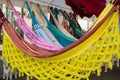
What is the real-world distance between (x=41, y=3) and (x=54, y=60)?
3.69 ft

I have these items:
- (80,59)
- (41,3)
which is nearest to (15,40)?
(80,59)

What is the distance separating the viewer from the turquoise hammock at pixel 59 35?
2004 mm

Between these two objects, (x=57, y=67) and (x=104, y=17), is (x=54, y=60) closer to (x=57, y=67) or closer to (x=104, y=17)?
(x=57, y=67)

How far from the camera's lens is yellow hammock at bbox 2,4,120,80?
1049mm

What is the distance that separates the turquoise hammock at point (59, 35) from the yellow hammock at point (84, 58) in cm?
59

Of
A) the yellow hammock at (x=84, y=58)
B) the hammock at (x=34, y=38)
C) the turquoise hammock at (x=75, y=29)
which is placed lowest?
the yellow hammock at (x=84, y=58)

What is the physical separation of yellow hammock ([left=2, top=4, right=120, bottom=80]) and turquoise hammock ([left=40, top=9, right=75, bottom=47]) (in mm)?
590

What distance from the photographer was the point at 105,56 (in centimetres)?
106

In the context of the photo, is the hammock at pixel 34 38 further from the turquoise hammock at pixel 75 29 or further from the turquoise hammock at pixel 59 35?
the turquoise hammock at pixel 75 29

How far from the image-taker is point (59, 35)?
208 centimetres

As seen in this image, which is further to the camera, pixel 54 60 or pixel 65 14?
pixel 65 14

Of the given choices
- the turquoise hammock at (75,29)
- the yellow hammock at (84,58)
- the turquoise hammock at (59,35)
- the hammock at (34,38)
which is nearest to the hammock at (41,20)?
the turquoise hammock at (59,35)

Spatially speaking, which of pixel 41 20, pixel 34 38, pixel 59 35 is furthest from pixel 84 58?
pixel 41 20

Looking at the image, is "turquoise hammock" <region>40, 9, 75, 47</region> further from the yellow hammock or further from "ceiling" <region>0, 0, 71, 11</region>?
the yellow hammock
